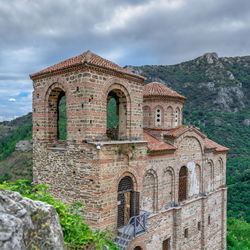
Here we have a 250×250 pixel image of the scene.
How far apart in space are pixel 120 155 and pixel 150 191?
11.9ft

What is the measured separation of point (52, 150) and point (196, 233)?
11.2 metres

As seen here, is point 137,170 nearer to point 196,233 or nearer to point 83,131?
point 83,131

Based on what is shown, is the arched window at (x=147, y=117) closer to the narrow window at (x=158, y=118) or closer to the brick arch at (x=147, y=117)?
the brick arch at (x=147, y=117)

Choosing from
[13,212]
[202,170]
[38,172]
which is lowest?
[202,170]

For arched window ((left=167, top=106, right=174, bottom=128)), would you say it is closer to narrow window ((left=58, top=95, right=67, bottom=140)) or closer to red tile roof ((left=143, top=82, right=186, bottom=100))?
red tile roof ((left=143, top=82, right=186, bottom=100))

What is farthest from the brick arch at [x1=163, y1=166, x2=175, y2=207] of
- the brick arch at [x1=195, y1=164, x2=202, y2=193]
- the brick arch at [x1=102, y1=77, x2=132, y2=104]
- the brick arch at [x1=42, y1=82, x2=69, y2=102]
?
the brick arch at [x1=42, y1=82, x2=69, y2=102]

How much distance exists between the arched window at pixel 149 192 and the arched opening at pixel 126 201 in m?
1.25

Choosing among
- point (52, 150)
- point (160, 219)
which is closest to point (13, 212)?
point (52, 150)

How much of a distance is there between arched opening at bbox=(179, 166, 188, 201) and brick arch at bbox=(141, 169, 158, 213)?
2601 millimetres

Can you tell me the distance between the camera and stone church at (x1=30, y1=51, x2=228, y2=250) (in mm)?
8961

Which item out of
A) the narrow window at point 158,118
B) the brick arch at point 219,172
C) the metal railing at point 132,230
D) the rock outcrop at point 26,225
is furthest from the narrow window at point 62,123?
the rock outcrop at point 26,225

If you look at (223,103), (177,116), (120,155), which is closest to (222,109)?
(223,103)

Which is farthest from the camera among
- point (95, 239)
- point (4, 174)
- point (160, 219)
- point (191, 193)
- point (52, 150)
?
point (4, 174)

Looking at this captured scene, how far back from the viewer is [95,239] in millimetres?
5844
